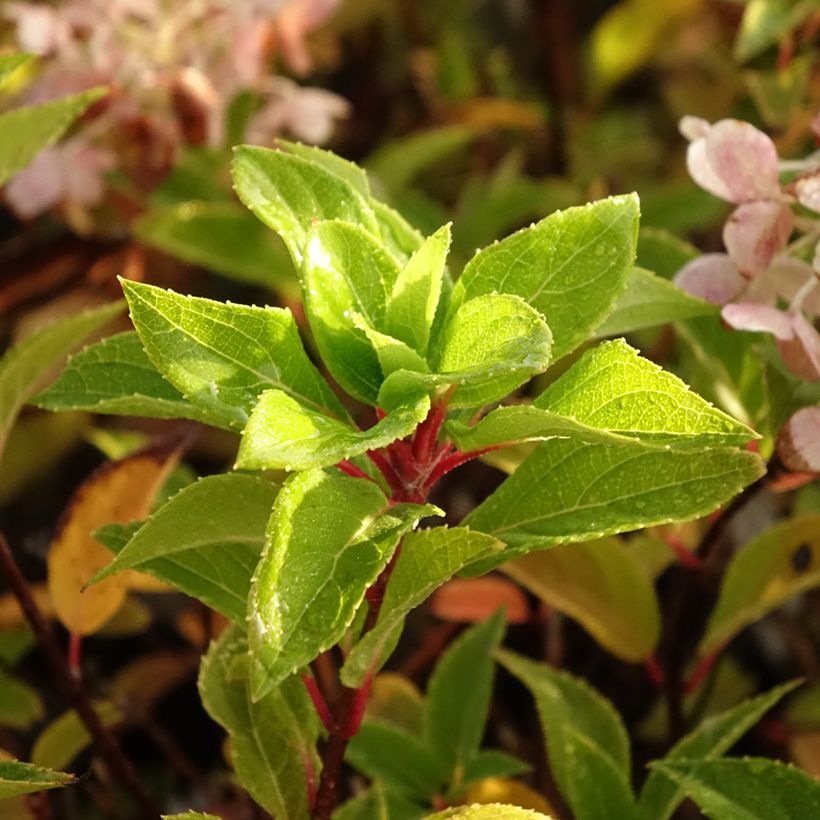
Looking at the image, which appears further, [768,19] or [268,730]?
[768,19]

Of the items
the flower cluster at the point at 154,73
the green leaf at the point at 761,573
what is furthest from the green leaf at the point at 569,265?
the flower cluster at the point at 154,73

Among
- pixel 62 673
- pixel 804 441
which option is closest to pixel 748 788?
pixel 804 441

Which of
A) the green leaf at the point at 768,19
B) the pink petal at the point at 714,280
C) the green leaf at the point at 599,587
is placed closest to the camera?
the pink petal at the point at 714,280

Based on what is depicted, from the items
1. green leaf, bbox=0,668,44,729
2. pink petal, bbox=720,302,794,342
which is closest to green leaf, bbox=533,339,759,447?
pink petal, bbox=720,302,794,342

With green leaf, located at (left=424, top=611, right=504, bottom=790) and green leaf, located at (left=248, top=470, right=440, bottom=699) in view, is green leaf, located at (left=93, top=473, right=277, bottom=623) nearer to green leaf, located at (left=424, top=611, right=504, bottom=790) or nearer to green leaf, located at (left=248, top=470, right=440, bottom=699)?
green leaf, located at (left=248, top=470, right=440, bottom=699)

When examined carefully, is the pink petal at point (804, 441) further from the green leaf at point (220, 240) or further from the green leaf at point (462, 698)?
the green leaf at point (220, 240)

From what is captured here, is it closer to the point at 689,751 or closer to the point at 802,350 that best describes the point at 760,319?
the point at 802,350
